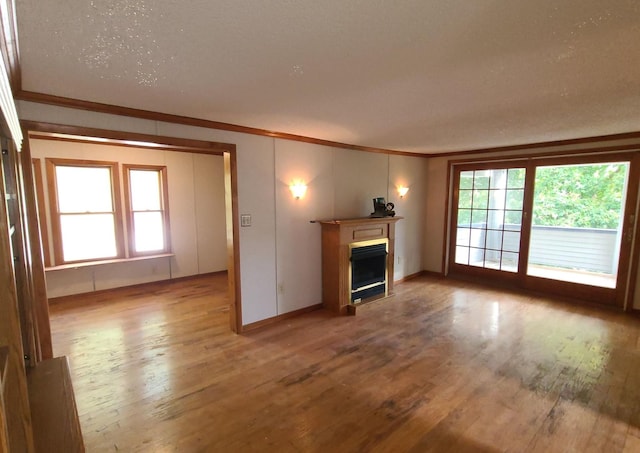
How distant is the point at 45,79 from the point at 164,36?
47.8 inches

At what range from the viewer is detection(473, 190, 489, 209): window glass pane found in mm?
5434

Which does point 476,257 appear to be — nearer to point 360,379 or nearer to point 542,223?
point 542,223

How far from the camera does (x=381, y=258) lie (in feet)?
15.4

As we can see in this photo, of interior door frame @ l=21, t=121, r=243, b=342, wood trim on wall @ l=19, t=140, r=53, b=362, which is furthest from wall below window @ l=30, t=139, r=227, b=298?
wood trim on wall @ l=19, t=140, r=53, b=362

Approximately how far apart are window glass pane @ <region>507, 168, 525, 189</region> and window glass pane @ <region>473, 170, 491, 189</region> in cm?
35

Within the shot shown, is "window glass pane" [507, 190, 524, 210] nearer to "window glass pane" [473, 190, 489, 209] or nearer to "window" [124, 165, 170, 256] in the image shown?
"window glass pane" [473, 190, 489, 209]

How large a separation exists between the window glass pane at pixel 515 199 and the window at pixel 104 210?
6.00 metres

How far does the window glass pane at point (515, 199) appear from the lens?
498cm

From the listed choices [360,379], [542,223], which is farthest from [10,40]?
[542,223]

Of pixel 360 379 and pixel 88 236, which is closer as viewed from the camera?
pixel 360 379

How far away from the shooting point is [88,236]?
4.75 m

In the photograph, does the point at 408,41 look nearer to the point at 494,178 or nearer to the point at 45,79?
the point at 45,79

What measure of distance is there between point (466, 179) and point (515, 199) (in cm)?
89

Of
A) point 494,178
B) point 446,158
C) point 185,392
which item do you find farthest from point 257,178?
point 494,178
